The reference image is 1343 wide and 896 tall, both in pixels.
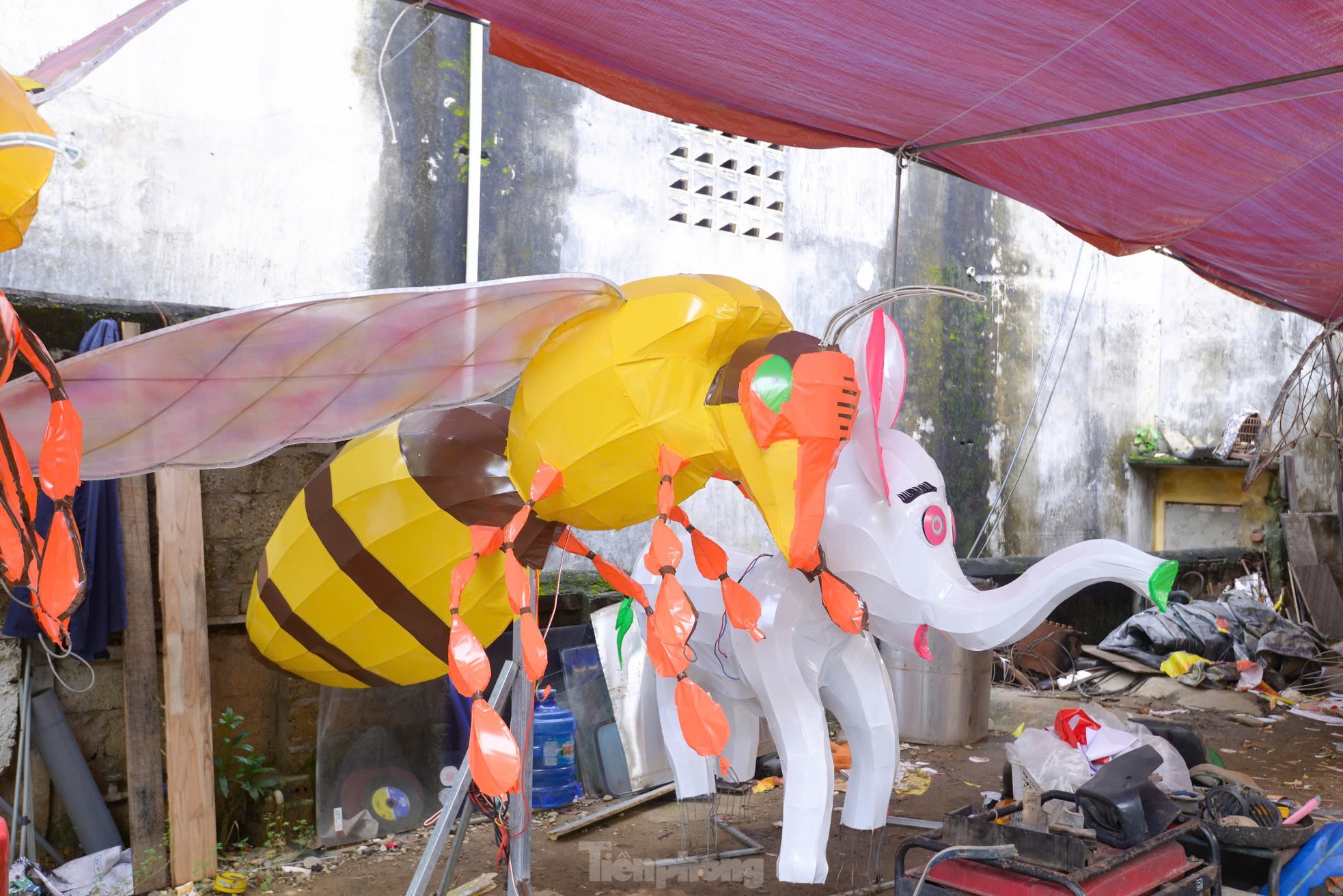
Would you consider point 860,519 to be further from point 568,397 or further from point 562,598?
point 562,598

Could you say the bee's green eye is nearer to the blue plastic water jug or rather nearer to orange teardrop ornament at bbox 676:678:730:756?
orange teardrop ornament at bbox 676:678:730:756

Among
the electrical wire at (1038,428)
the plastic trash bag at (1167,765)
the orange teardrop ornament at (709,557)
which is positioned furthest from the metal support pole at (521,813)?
the electrical wire at (1038,428)

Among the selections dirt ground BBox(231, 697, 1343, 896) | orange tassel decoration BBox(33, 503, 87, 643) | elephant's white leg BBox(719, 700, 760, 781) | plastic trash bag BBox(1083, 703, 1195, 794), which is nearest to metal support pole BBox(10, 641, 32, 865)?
dirt ground BBox(231, 697, 1343, 896)

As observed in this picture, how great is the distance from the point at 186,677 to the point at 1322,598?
8.71 m

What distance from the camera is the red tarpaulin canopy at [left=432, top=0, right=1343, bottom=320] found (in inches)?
108

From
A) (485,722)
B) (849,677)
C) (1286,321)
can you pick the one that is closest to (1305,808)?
(849,677)

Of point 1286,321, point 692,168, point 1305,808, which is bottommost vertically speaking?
point 1305,808

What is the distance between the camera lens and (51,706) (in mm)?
3738

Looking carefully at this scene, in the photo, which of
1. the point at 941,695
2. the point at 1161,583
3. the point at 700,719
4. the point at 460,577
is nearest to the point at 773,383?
the point at 700,719

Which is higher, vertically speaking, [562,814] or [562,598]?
[562,598]

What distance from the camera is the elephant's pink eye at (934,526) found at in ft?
9.61

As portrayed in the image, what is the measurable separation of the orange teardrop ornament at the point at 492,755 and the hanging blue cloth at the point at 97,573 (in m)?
1.99

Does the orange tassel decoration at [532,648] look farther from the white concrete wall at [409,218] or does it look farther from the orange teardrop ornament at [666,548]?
the white concrete wall at [409,218]

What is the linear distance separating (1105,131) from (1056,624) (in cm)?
460
